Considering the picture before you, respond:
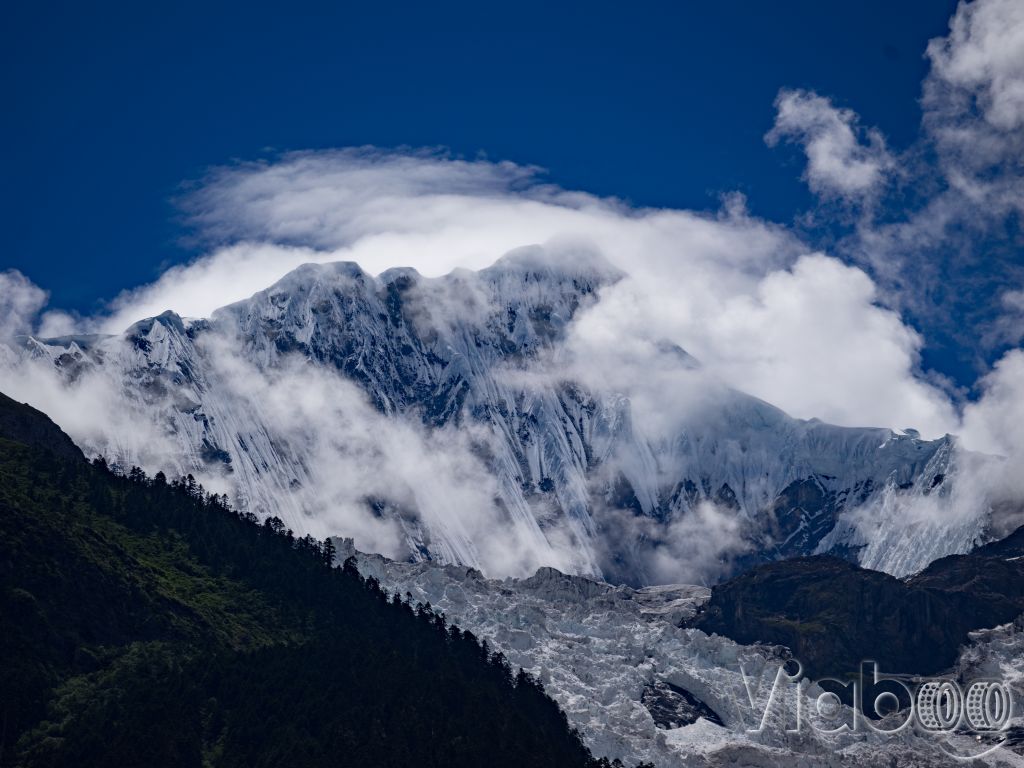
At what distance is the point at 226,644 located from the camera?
638 ft

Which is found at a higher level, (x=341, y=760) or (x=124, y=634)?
(x=124, y=634)

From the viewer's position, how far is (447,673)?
193 meters

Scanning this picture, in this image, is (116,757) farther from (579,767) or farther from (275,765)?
(579,767)

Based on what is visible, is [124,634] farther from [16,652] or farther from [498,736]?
[498,736]

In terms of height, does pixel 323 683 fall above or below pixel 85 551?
below

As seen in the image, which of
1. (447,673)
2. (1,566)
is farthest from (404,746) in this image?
(1,566)

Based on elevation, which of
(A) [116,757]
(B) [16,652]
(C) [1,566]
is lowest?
(A) [116,757]

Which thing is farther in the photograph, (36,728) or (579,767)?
(579,767)

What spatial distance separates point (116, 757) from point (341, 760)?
884 inches

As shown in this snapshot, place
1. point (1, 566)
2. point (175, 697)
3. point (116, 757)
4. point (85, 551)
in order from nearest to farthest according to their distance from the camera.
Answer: point (116, 757)
point (175, 697)
point (1, 566)
point (85, 551)

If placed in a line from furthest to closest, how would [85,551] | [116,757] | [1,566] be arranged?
[85,551] → [1,566] → [116,757]

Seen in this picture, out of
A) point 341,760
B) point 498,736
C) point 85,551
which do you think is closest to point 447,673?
point 498,736

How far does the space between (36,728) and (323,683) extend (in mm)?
Answer: 32528

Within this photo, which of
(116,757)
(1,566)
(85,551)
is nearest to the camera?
(116,757)
